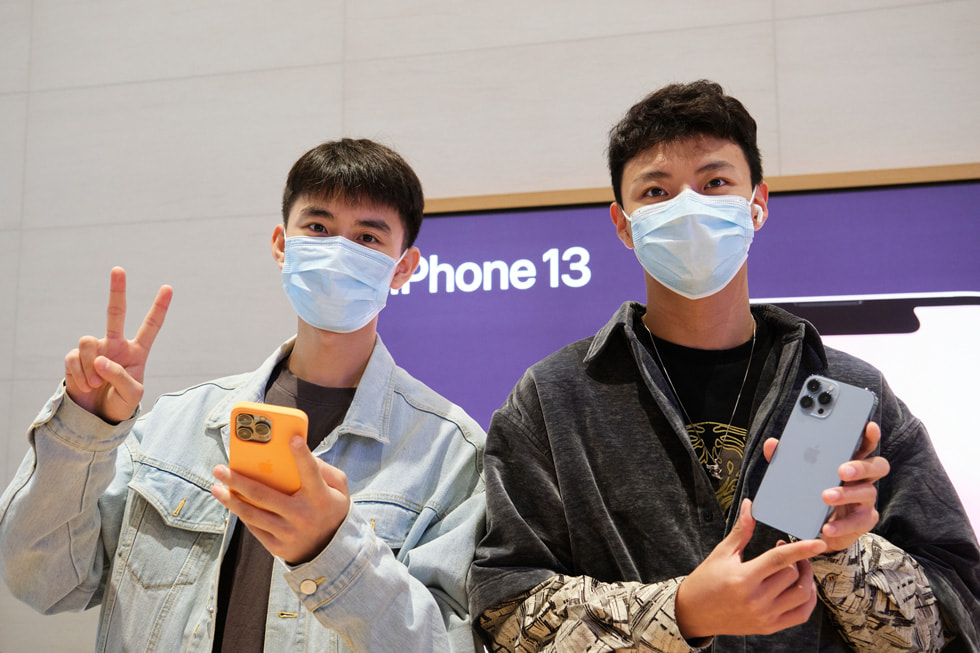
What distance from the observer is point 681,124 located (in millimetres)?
1550

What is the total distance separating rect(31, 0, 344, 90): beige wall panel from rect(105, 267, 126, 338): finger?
1677 mm

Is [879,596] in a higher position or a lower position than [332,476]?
lower

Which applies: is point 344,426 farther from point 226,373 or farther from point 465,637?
point 226,373

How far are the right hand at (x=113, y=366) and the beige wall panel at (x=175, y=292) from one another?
1283mm

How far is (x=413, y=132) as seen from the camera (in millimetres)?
2725

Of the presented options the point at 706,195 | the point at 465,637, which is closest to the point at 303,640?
the point at 465,637

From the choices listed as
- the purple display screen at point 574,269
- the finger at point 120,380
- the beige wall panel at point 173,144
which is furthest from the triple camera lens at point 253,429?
the beige wall panel at point 173,144

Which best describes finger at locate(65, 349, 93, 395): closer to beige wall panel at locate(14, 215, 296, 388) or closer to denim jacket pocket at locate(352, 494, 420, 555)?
denim jacket pocket at locate(352, 494, 420, 555)

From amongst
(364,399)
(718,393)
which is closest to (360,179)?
(364,399)

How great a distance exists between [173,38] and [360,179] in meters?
1.73

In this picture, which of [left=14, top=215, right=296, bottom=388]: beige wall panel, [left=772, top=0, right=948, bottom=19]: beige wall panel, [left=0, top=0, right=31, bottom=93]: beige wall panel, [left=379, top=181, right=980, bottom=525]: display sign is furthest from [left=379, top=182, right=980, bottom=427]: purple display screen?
[left=0, top=0, right=31, bottom=93]: beige wall panel

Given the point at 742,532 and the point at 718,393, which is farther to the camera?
the point at 718,393

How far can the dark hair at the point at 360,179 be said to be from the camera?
68.0 inches

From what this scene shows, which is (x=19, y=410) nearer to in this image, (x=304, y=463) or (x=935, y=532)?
(x=304, y=463)
